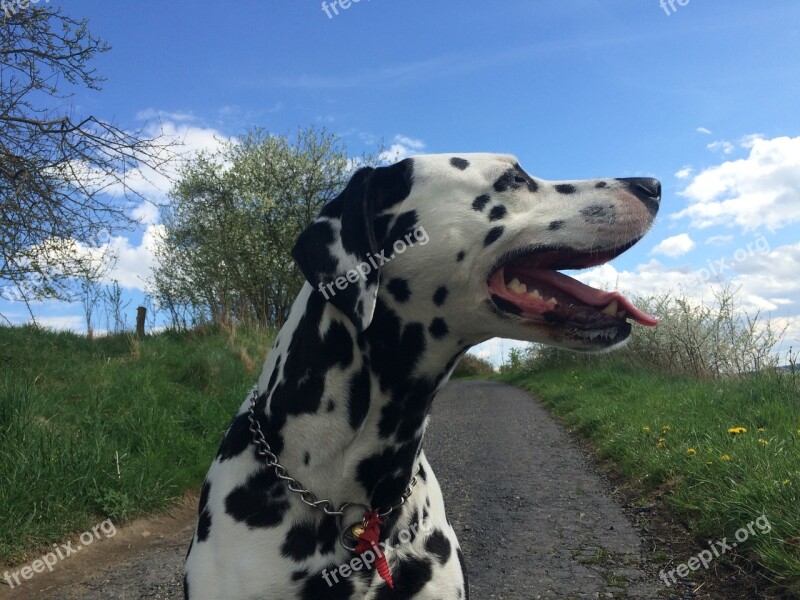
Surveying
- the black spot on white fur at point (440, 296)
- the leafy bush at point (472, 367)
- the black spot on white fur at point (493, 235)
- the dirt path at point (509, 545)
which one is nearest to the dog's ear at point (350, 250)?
the black spot on white fur at point (440, 296)

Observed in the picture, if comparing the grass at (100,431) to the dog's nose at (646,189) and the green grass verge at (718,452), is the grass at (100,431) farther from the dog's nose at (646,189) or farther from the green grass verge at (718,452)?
the dog's nose at (646,189)

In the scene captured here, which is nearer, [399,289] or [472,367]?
[399,289]

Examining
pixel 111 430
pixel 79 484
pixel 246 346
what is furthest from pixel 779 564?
pixel 246 346

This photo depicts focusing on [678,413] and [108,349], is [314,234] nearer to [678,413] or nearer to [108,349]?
[678,413]

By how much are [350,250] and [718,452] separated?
11.7 ft

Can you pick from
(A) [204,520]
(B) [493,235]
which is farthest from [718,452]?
(A) [204,520]

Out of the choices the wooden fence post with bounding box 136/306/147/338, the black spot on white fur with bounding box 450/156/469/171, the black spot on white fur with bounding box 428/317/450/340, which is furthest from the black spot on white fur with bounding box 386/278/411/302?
the wooden fence post with bounding box 136/306/147/338

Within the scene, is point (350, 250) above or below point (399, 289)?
above

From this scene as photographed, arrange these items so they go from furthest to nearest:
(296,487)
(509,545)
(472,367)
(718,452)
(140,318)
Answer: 1. (472,367)
2. (140,318)
3. (718,452)
4. (509,545)
5. (296,487)

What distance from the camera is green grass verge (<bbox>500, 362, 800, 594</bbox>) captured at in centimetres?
317

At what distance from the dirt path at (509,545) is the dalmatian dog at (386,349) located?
143 centimetres

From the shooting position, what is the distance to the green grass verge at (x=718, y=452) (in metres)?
3.17

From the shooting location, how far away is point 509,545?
12.9 ft

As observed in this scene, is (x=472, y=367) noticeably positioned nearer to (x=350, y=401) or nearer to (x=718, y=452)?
(x=718, y=452)
